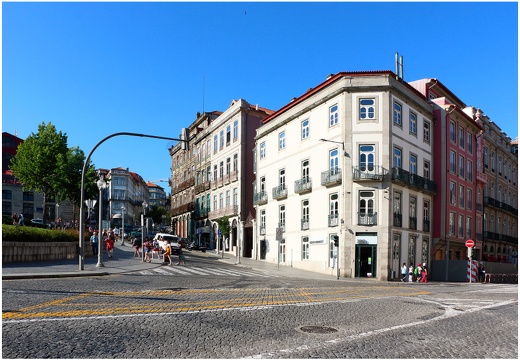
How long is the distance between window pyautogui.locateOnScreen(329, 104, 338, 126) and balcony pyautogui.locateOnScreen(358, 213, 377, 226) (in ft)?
23.0

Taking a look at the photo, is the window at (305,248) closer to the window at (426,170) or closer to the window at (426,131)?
the window at (426,170)

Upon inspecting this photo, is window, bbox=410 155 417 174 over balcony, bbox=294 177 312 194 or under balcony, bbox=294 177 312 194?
over

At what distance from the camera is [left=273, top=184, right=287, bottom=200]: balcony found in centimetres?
4195

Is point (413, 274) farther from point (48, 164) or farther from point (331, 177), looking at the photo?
point (48, 164)

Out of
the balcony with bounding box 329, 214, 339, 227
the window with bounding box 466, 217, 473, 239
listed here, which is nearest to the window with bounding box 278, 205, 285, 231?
the balcony with bounding box 329, 214, 339, 227

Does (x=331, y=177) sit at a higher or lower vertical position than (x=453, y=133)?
lower

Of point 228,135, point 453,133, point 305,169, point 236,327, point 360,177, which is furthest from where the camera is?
point 228,135

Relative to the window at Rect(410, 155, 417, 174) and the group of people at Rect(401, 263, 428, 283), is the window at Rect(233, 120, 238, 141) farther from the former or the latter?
the group of people at Rect(401, 263, 428, 283)

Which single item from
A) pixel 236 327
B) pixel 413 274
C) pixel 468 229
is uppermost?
pixel 468 229

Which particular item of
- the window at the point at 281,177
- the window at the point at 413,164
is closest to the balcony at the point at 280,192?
the window at the point at 281,177

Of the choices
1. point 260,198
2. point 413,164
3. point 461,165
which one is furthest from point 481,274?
point 260,198

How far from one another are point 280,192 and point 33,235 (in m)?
21.2

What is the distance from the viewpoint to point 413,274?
114ft

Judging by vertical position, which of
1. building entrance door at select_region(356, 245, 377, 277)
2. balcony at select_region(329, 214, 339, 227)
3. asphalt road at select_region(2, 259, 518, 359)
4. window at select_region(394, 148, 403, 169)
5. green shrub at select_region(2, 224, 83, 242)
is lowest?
building entrance door at select_region(356, 245, 377, 277)
